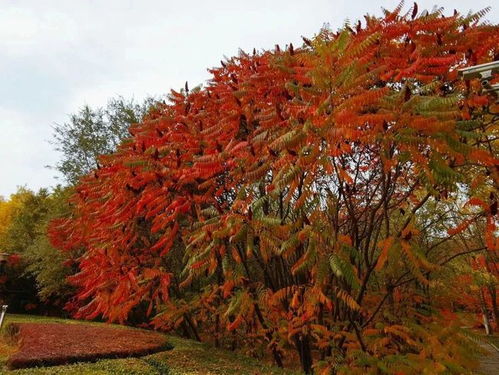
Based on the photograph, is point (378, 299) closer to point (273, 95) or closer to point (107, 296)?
point (273, 95)

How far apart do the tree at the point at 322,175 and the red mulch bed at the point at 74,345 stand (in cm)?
93

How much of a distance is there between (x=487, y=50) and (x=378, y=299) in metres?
5.51

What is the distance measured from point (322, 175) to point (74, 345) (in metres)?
6.86

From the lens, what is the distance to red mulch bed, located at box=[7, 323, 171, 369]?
8461 mm

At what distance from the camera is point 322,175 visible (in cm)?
778

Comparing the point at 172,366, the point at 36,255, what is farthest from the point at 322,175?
the point at 36,255

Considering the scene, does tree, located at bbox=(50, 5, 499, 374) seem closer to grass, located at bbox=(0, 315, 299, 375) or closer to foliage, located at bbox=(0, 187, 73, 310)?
grass, located at bbox=(0, 315, 299, 375)

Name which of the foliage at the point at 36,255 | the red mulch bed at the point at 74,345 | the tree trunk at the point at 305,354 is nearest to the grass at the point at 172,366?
the red mulch bed at the point at 74,345

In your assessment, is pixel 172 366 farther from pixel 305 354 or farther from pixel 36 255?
pixel 36 255

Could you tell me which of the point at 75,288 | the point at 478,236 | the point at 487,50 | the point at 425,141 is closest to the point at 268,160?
the point at 425,141

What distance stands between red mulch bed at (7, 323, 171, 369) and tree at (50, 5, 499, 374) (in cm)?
93

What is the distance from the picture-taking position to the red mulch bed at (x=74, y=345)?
8.46 m

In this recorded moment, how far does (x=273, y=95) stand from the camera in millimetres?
7453

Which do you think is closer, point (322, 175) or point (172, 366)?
point (322, 175)
